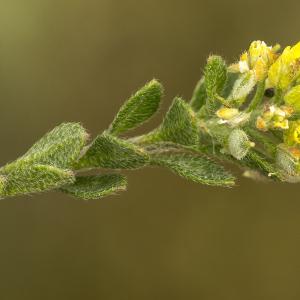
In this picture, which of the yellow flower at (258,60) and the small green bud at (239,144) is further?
the yellow flower at (258,60)

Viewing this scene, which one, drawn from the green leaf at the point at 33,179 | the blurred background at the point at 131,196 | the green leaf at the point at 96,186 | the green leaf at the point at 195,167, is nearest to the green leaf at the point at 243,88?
the green leaf at the point at 195,167

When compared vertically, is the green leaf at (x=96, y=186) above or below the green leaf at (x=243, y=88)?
below

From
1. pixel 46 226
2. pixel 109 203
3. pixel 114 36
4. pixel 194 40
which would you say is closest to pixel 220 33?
pixel 194 40

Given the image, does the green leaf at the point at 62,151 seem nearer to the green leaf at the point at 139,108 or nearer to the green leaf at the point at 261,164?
the green leaf at the point at 139,108

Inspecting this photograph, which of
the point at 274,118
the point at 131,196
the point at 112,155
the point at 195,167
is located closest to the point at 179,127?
the point at 195,167

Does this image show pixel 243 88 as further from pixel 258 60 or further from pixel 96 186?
pixel 96 186

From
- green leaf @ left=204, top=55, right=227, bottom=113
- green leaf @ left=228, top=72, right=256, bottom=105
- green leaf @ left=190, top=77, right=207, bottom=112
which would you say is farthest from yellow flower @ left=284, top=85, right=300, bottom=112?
green leaf @ left=190, top=77, right=207, bottom=112

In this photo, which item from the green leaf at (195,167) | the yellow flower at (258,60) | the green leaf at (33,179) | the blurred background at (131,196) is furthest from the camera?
the blurred background at (131,196)
